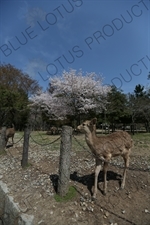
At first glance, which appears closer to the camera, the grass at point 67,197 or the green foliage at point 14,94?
the grass at point 67,197

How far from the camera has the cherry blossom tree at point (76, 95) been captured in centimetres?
1869

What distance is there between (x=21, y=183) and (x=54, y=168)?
113 centimetres

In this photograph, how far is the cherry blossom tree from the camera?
1869 cm

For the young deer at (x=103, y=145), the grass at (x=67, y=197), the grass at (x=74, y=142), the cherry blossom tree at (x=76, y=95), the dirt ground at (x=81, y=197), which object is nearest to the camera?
the dirt ground at (x=81, y=197)

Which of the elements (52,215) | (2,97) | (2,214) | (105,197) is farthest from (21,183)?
(2,97)

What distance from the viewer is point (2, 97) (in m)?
24.4

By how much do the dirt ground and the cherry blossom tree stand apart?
13.0 m

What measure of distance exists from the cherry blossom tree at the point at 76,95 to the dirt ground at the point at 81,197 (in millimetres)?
13019

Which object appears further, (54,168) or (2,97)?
(2,97)

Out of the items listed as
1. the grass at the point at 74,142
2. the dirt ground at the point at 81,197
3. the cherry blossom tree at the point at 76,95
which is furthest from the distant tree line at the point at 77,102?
the dirt ground at the point at 81,197

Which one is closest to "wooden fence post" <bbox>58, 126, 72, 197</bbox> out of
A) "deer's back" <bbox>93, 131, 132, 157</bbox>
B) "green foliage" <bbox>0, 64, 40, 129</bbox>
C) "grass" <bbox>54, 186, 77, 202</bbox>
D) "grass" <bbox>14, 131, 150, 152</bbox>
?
"grass" <bbox>54, 186, 77, 202</bbox>

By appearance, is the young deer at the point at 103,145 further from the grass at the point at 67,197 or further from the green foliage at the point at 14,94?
the green foliage at the point at 14,94

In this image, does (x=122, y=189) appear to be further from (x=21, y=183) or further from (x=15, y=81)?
(x=15, y=81)

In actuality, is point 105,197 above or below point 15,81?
below
